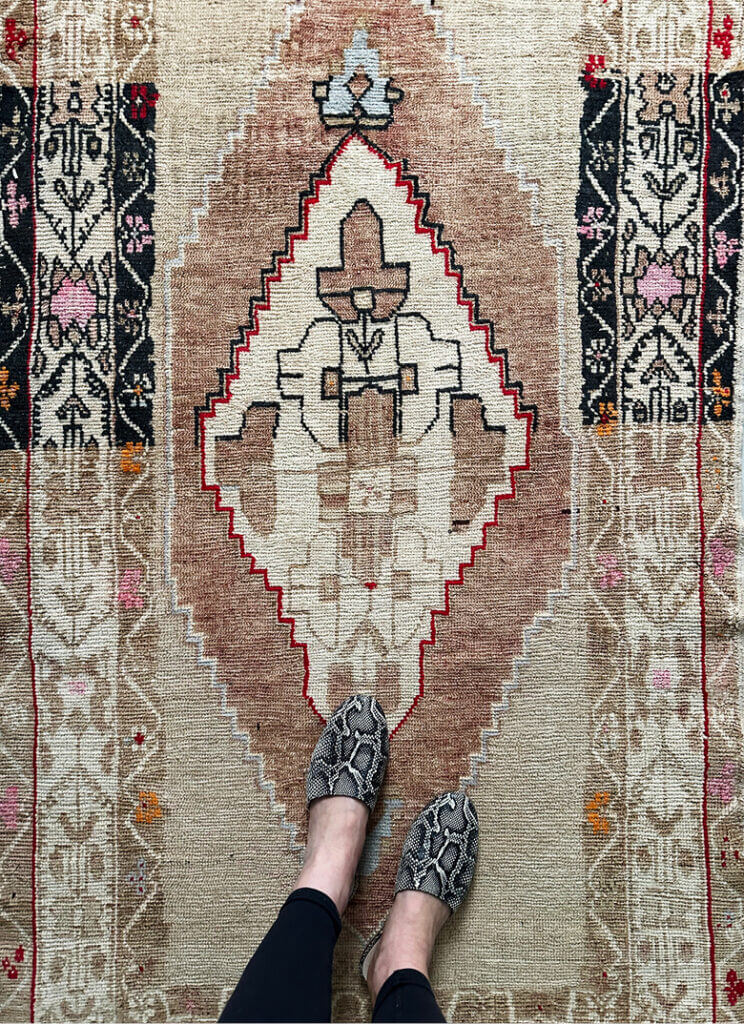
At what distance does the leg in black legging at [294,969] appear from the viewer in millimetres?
958

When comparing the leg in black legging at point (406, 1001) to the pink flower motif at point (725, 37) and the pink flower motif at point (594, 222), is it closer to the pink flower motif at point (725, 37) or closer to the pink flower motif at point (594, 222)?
the pink flower motif at point (594, 222)

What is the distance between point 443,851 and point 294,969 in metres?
0.27

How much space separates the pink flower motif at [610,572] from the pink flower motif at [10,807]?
979 millimetres

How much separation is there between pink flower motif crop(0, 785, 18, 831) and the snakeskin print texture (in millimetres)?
607

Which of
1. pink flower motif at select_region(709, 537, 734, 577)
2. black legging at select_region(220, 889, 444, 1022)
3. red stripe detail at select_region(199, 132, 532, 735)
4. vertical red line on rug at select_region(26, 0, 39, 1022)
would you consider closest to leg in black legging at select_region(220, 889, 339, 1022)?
black legging at select_region(220, 889, 444, 1022)

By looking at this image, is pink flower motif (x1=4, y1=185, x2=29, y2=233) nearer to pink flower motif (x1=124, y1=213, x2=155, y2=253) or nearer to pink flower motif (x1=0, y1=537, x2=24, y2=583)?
pink flower motif (x1=124, y1=213, x2=155, y2=253)

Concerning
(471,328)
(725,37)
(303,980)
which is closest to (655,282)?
(471,328)

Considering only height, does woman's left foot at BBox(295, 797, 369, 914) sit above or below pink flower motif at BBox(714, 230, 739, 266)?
below

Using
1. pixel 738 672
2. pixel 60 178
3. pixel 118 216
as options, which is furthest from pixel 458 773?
pixel 60 178

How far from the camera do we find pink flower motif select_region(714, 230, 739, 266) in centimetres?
122

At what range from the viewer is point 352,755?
1.17 metres

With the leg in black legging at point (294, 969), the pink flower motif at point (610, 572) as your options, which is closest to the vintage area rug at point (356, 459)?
the pink flower motif at point (610, 572)

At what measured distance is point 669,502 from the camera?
47.7 inches

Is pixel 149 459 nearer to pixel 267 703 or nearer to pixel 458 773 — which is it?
pixel 267 703
